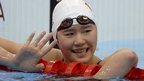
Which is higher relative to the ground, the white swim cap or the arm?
the white swim cap

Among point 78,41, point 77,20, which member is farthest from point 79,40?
point 77,20

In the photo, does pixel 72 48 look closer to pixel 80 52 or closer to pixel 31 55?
pixel 80 52

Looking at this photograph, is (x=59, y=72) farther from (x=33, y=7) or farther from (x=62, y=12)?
(x=33, y=7)

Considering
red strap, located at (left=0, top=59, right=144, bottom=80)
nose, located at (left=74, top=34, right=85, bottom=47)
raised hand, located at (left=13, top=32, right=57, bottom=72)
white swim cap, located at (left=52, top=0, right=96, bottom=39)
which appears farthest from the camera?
white swim cap, located at (left=52, top=0, right=96, bottom=39)

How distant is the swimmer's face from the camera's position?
243 cm

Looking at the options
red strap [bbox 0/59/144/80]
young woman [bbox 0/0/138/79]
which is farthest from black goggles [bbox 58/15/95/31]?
red strap [bbox 0/59/144/80]

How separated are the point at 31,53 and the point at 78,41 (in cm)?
38

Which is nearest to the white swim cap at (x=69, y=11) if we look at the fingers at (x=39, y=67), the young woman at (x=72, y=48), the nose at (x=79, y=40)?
the young woman at (x=72, y=48)

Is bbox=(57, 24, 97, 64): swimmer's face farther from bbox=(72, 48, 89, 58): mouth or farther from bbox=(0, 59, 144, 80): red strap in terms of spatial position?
bbox=(0, 59, 144, 80): red strap

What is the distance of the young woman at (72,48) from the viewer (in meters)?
2.14

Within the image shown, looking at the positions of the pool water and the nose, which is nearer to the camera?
the pool water

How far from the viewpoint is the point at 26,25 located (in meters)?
5.16

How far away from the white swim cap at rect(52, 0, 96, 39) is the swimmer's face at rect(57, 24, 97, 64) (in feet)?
0.33

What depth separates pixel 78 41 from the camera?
2400 mm
